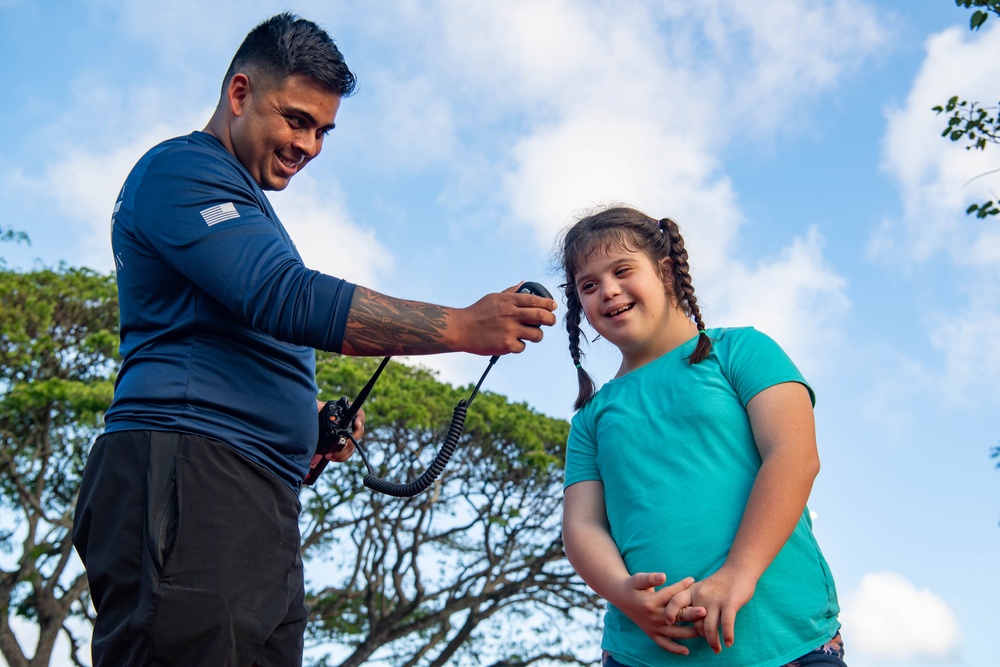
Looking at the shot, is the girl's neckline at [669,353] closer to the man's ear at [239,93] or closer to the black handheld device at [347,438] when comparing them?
the black handheld device at [347,438]

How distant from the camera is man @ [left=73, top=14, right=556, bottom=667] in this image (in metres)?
2.26

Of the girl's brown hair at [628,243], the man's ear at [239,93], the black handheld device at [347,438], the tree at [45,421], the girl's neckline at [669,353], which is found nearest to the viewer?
the girl's neckline at [669,353]

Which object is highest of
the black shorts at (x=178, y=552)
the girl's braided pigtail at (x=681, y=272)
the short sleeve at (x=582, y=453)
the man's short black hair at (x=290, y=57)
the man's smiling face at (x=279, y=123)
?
the man's short black hair at (x=290, y=57)

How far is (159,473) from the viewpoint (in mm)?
2314

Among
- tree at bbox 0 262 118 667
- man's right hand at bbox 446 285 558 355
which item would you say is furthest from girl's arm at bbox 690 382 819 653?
tree at bbox 0 262 118 667

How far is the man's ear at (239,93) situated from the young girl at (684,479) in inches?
41.9

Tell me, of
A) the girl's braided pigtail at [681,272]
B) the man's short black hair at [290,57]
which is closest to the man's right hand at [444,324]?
the girl's braided pigtail at [681,272]

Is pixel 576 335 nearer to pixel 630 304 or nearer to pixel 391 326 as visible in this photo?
pixel 630 304

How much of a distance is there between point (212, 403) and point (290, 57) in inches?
42.7

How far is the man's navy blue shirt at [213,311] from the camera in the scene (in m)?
2.28

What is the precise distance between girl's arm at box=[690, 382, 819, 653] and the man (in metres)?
0.60

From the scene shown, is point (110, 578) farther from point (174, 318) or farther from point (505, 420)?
point (505, 420)

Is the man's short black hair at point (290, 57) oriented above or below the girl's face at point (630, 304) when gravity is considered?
above

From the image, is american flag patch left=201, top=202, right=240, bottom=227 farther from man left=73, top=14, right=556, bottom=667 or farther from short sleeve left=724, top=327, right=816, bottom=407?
short sleeve left=724, top=327, right=816, bottom=407
